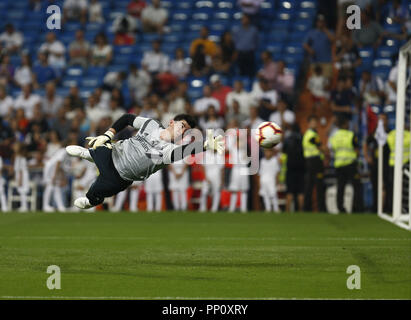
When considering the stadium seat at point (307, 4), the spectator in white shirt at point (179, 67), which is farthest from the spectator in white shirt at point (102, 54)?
the stadium seat at point (307, 4)

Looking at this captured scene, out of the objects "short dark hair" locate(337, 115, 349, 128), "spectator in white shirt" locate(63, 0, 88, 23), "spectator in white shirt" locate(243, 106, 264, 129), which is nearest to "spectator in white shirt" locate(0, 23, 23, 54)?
"spectator in white shirt" locate(63, 0, 88, 23)

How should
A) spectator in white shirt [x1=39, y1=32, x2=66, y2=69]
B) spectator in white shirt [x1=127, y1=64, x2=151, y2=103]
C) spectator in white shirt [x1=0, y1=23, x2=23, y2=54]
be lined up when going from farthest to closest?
spectator in white shirt [x1=0, y1=23, x2=23, y2=54] → spectator in white shirt [x1=39, y1=32, x2=66, y2=69] → spectator in white shirt [x1=127, y1=64, x2=151, y2=103]

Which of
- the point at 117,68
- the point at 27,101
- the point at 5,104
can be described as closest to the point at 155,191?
the point at 27,101

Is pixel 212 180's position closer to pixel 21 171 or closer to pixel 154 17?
pixel 21 171

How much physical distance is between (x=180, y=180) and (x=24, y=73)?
6173mm

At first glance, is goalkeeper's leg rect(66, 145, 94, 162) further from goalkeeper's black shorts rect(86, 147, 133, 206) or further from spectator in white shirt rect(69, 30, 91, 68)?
spectator in white shirt rect(69, 30, 91, 68)

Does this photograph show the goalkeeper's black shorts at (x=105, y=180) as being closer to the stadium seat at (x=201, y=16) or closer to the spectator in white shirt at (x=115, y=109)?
the spectator in white shirt at (x=115, y=109)

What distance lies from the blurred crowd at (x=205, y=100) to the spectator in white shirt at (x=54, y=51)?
0.11ft

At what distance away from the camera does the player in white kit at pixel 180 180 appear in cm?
1869

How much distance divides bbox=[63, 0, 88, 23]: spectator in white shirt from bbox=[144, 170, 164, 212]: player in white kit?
730cm

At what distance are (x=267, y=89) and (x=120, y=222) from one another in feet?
19.9

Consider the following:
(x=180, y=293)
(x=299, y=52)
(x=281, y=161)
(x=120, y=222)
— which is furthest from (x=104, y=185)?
(x=299, y=52)

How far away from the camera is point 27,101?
68.1 ft

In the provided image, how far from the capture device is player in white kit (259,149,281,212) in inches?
725
